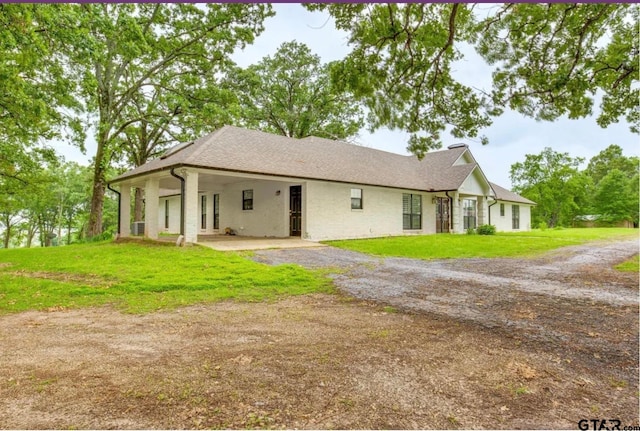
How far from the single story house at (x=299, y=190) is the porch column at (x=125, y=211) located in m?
0.05

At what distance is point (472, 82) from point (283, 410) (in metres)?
7.11

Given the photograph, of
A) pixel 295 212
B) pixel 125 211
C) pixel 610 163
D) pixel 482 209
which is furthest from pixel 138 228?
pixel 610 163

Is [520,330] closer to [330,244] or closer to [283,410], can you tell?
[283,410]

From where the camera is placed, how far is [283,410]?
2.69 meters

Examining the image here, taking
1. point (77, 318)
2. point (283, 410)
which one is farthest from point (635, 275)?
point (77, 318)

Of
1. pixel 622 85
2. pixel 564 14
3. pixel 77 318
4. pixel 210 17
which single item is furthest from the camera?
pixel 210 17

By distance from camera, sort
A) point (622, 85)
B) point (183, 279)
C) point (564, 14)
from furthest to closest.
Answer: point (183, 279) → point (622, 85) → point (564, 14)

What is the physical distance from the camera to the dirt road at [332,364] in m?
2.66

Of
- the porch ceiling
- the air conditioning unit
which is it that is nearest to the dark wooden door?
the porch ceiling

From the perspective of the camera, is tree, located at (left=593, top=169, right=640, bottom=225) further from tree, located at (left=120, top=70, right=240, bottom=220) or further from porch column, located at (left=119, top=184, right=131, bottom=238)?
porch column, located at (left=119, top=184, right=131, bottom=238)

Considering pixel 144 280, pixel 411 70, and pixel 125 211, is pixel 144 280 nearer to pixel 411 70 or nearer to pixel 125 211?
pixel 411 70

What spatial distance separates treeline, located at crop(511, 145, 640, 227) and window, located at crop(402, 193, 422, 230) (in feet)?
81.8

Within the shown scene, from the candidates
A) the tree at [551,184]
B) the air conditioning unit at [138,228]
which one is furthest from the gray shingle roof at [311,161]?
the tree at [551,184]

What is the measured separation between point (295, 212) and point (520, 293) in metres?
12.3
